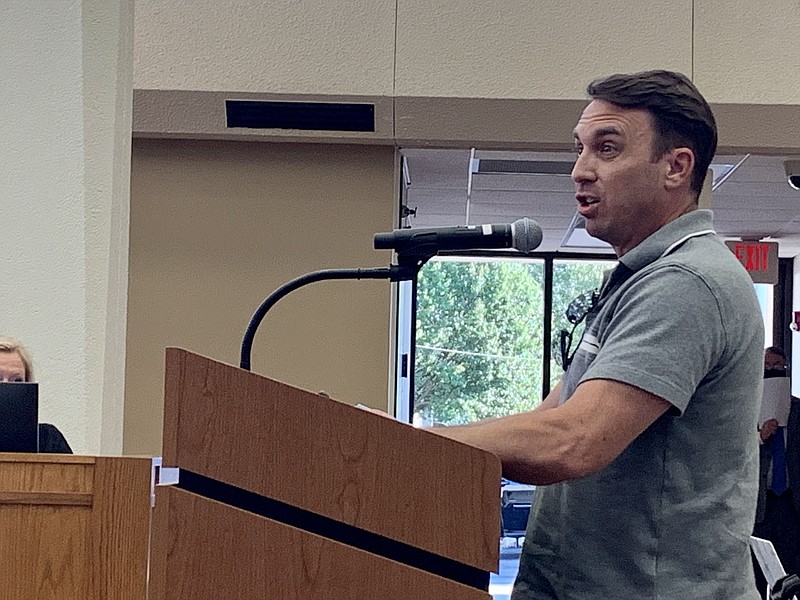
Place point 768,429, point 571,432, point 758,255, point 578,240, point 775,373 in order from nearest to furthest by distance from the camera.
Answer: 1. point 571,432
2. point 768,429
3. point 775,373
4. point 758,255
5. point 578,240

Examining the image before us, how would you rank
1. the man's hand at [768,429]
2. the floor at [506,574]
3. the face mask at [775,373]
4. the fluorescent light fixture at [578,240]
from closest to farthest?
the man's hand at [768,429] → the face mask at [775,373] → the floor at [506,574] → the fluorescent light fixture at [578,240]

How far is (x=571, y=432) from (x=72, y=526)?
71 cm

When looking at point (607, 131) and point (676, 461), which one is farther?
point (607, 131)

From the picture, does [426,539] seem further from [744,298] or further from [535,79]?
[535,79]

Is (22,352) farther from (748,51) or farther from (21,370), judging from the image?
(748,51)

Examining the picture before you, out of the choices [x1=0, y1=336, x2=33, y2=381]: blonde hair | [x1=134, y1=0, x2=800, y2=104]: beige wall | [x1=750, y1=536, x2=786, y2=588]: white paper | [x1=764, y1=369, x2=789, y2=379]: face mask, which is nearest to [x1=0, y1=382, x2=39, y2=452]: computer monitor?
[x1=0, y1=336, x2=33, y2=381]: blonde hair

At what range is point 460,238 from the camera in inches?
59.3

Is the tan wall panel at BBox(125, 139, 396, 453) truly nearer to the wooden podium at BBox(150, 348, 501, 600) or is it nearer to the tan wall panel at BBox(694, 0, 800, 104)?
the tan wall panel at BBox(694, 0, 800, 104)

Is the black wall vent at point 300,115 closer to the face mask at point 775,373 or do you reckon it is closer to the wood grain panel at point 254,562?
the face mask at point 775,373

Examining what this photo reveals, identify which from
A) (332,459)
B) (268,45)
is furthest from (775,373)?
(332,459)

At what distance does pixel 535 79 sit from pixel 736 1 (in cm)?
76

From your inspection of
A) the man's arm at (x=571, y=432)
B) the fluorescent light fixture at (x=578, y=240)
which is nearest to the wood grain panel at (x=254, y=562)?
the man's arm at (x=571, y=432)

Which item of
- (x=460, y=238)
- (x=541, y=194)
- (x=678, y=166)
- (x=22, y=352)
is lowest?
(x=22, y=352)

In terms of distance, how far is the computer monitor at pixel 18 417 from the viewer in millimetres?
1592
